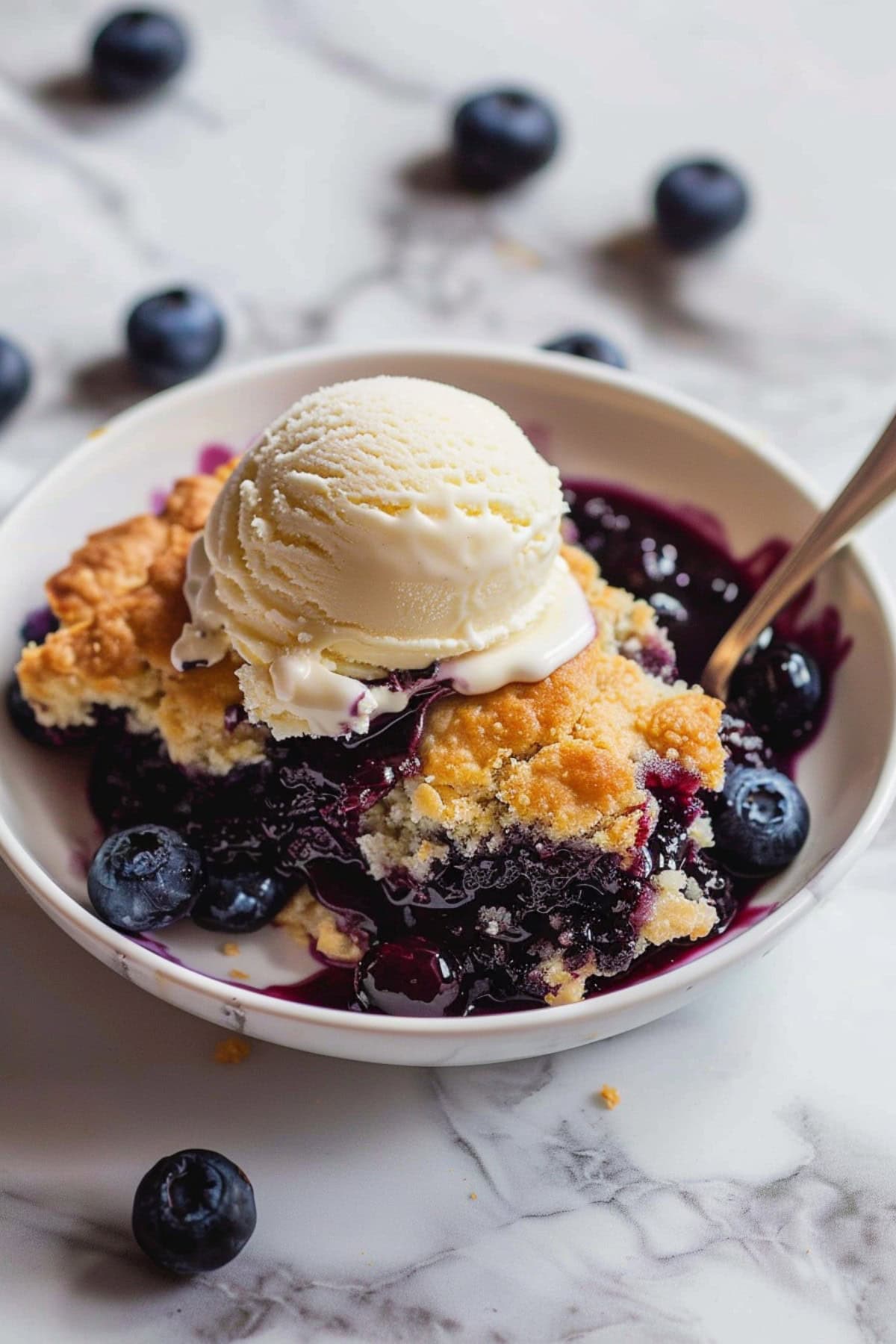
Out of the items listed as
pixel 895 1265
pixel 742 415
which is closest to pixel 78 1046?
pixel 895 1265

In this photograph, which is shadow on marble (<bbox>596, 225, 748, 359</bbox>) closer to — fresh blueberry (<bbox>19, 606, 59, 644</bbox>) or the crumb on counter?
fresh blueberry (<bbox>19, 606, 59, 644</bbox>)

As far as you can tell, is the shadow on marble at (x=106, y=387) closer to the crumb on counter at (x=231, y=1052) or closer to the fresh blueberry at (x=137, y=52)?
the fresh blueberry at (x=137, y=52)

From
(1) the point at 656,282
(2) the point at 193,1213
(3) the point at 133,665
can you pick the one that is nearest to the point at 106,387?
(3) the point at 133,665

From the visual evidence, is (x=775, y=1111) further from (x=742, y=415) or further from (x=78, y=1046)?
(x=742, y=415)

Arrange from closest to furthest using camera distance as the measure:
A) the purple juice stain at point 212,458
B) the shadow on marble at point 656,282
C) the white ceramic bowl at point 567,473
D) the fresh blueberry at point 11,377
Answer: the white ceramic bowl at point 567,473, the purple juice stain at point 212,458, the fresh blueberry at point 11,377, the shadow on marble at point 656,282

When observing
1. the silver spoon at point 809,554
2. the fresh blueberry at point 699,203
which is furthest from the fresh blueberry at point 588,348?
the silver spoon at point 809,554

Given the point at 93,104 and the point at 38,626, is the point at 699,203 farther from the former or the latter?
the point at 38,626
